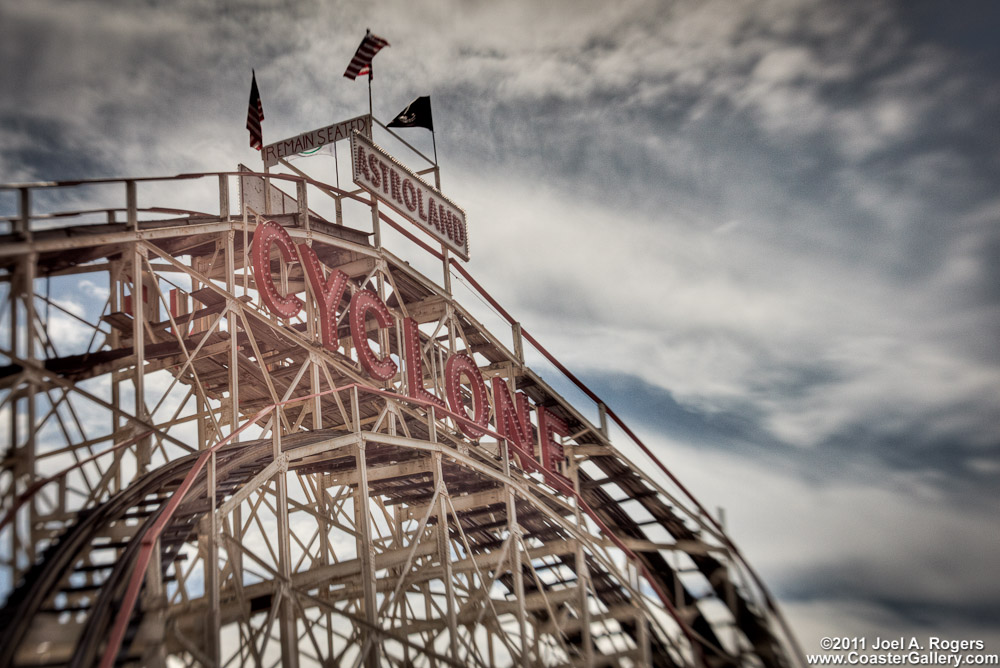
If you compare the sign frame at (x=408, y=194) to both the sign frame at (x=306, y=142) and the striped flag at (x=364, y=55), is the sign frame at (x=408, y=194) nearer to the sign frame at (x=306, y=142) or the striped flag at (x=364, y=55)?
the sign frame at (x=306, y=142)

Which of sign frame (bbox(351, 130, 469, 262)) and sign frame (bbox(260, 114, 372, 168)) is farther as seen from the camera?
sign frame (bbox(260, 114, 372, 168))

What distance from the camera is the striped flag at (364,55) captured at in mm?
23531

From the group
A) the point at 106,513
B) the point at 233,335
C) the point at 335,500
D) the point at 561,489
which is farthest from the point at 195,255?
the point at 561,489

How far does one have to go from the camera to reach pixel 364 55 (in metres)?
23.7

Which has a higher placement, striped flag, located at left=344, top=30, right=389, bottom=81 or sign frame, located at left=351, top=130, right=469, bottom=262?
striped flag, located at left=344, top=30, right=389, bottom=81

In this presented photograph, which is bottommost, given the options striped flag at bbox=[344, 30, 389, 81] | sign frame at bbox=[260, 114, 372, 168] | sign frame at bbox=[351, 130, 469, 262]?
sign frame at bbox=[351, 130, 469, 262]

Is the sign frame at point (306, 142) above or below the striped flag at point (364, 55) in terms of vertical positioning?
below

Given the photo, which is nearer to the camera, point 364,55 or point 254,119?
point 254,119

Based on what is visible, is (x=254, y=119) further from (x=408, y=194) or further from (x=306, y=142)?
(x=408, y=194)

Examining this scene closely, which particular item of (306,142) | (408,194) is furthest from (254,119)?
(408,194)

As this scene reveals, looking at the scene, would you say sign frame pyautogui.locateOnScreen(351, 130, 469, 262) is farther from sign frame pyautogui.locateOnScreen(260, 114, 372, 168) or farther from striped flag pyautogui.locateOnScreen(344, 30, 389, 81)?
striped flag pyautogui.locateOnScreen(344, 30, 389, 81)

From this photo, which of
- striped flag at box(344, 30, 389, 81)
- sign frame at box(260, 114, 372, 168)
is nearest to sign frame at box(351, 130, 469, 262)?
sign frame at box(260, 114, 372, 168)

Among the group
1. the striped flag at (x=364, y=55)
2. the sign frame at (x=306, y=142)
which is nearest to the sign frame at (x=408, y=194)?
the sign frame at (x=306, y=142)

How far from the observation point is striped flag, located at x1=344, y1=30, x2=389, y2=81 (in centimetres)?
2353
